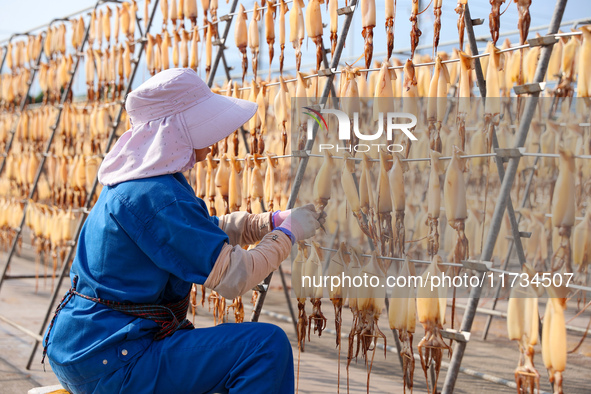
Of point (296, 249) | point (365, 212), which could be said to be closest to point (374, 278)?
point (365, 212)

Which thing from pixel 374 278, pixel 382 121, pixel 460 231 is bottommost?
pixel 374 278

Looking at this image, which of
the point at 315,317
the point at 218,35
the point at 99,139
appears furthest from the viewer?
the point at 99,139

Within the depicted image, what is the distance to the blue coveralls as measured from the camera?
7.42 feet

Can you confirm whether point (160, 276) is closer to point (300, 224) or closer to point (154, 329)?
point (154, 329)

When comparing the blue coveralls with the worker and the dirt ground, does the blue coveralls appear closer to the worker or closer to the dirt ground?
the worker

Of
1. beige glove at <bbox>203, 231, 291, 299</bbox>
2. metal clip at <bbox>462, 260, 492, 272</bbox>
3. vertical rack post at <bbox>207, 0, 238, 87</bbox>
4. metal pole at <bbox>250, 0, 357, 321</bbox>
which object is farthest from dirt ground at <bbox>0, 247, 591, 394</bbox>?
vertical rack post at <bbox>207, 0, 238, 87</bbox>

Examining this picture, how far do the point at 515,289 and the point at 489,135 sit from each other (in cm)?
78

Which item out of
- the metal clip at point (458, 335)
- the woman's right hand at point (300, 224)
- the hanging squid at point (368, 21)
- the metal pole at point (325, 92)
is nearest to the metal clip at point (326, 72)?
the metal pole at point (325, 92)

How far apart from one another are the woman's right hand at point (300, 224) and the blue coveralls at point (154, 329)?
0.43m

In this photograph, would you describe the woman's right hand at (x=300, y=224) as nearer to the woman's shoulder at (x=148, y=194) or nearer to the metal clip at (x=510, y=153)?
the woman's shoulder at (x=148, y=194)

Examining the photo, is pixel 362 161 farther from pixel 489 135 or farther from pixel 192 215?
pixel 192 215

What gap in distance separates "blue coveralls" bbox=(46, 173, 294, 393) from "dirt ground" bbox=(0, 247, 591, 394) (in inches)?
86.1

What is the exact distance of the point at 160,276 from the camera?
7.85 feet

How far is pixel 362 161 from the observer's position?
9.53 ft
